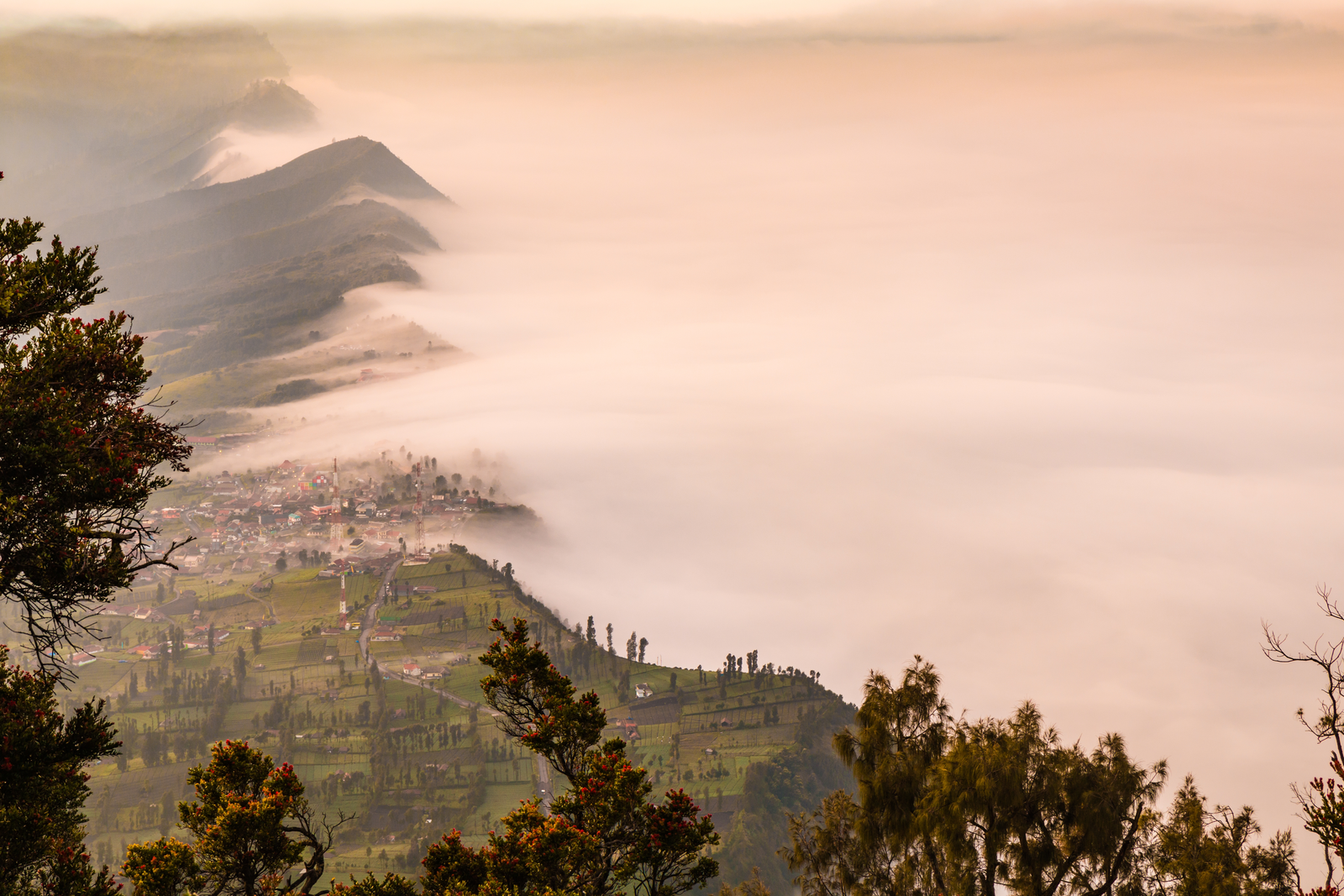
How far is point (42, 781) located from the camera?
2267cm

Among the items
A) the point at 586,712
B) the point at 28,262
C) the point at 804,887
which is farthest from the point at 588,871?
the point at 28,262

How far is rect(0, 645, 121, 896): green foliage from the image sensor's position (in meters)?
21.1

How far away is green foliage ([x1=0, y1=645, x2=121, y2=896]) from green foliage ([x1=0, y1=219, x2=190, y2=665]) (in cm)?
167

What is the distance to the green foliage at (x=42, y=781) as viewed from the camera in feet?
69.2

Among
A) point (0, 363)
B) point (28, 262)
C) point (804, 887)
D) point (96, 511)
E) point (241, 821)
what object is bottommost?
point (804, 887)

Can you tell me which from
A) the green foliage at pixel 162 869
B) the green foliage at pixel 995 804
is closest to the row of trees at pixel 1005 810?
the green foliage at pixel 995 804

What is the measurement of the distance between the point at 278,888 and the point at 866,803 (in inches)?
672

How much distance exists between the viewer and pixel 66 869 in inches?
966

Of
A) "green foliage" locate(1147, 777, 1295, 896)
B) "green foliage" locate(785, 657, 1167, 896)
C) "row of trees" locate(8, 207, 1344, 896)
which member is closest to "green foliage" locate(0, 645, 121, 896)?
"row of trees" locate(8, 207, 1344, 896)

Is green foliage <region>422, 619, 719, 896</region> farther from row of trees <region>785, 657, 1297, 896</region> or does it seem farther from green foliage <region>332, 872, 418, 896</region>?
row of trees <region>785, 657, 1297, 896</region>

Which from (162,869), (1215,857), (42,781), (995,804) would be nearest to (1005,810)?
(995,804)

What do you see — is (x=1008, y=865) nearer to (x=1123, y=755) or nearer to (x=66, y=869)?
(x=1123, y=755)

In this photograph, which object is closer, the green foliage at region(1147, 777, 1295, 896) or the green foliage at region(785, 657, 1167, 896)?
the green foliage at region(1147, 777, 1295, 896)

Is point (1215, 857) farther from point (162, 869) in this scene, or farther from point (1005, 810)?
point (162, 869)
